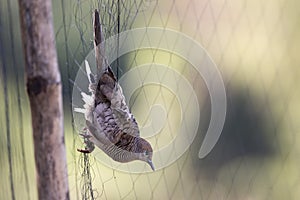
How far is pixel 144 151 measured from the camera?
1163 mm

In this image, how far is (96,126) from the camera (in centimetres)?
109

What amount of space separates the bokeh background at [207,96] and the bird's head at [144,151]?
99 millimetres

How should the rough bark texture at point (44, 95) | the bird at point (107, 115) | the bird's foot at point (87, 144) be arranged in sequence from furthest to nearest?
the bird's foot at point (87, 144)
the bird at point (107, 115)
the rough bark texture at point (44, 95)

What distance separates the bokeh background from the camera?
1183mm

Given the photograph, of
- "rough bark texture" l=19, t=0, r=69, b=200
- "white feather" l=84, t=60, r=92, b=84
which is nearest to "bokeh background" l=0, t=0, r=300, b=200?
"white feather" l=84, t=60, r=92, b=84

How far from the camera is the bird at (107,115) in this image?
3.46 ft

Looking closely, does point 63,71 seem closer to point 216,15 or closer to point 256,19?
point 216,15

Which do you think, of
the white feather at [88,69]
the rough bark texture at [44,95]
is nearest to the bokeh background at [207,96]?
the white feather at [88,69]

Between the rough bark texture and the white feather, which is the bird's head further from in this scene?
the rough bark texture

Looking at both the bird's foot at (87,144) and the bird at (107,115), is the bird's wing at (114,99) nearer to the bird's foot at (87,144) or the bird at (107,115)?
the bird at (107,115)

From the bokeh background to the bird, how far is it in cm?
11

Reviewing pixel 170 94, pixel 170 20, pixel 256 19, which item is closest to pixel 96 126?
pixel 170 94

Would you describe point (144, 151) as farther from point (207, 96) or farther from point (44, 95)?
point (44, 95)

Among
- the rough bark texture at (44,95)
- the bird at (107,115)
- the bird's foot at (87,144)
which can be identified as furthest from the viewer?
the bird's foot at (87,144)
